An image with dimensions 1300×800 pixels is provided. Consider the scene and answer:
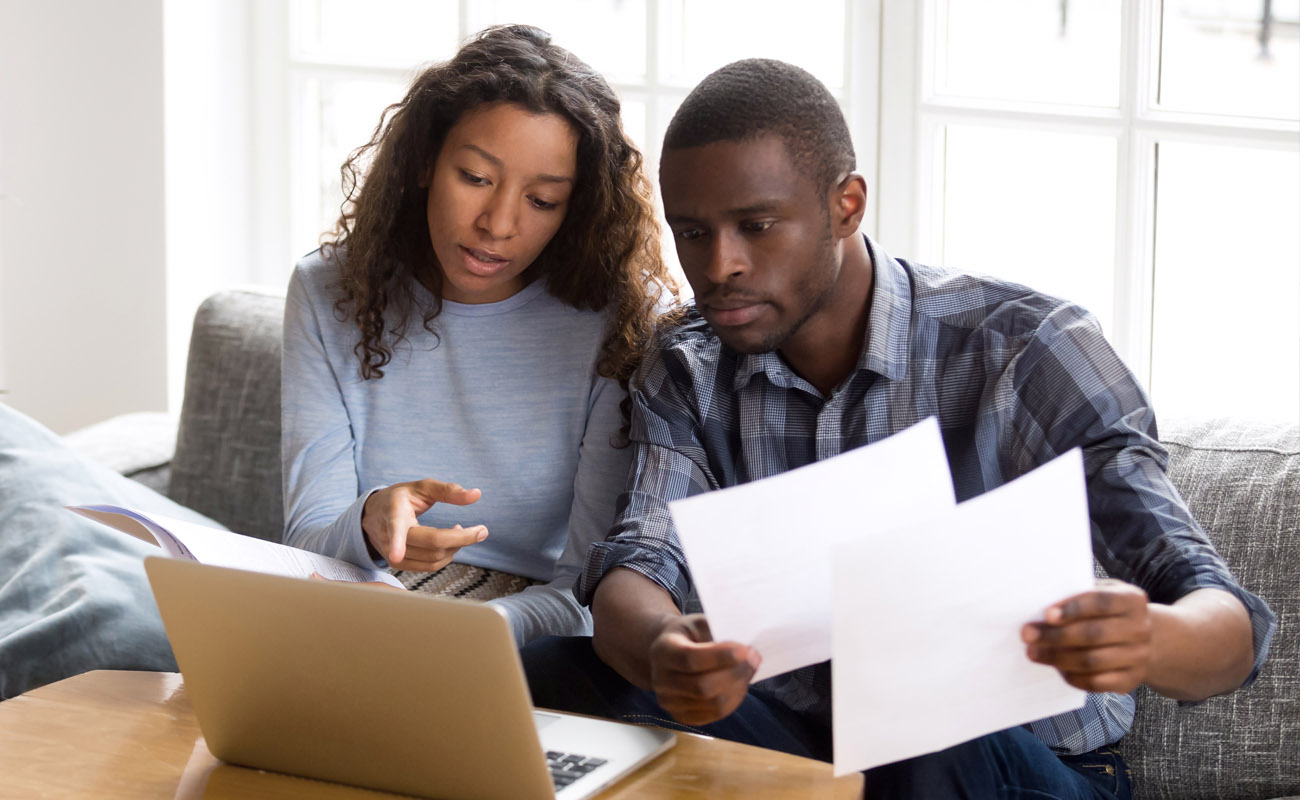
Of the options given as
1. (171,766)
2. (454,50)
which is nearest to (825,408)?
(171,766)

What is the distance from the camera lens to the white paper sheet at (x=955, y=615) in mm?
793

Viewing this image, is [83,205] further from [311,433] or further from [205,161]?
[311,433]

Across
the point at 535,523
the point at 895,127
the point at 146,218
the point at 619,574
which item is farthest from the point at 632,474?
the point at 146,218

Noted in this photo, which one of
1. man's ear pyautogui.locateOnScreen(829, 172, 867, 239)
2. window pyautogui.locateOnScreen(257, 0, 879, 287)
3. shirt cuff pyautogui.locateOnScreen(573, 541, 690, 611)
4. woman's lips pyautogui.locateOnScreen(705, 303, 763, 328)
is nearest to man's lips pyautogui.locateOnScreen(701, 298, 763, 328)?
woman's lips pyautogui.locateOnScreen(705, 303, 763, 328)

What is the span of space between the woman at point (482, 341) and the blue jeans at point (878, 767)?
25 cm

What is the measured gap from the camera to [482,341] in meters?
1.59

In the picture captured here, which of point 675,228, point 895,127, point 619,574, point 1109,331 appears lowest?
point 619,574

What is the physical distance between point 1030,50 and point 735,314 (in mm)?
984

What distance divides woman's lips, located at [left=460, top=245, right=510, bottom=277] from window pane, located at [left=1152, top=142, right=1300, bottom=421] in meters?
1.02

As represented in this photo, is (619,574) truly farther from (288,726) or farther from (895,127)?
(895,127)

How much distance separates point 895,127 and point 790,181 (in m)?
0.89

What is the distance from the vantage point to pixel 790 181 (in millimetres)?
1207

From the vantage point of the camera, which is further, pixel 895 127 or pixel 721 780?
pixel 895 127

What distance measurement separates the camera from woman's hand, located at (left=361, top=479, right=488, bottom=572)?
1.28m
